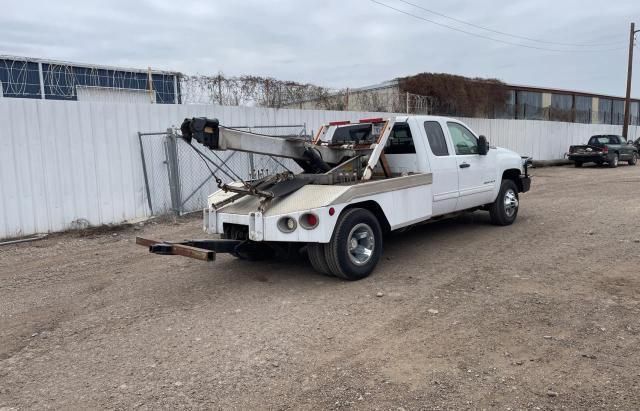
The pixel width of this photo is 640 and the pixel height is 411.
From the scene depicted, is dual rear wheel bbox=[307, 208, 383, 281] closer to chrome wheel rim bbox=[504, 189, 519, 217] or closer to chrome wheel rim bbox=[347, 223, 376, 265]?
chrome wheel rim bbox=[347, 223, 376, 265]

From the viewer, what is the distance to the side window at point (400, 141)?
7043 millimetres

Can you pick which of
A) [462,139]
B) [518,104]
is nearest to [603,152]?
[518,104]

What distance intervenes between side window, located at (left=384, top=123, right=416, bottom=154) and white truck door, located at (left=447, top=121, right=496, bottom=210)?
97 centimetres

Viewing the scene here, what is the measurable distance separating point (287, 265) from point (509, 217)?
15.2 ft

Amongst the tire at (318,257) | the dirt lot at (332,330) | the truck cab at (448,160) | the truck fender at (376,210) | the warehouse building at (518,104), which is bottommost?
the dirt lot at (332,330)

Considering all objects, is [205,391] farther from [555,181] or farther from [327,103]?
[555,181]

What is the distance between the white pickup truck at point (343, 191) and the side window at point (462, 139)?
0.06 ft

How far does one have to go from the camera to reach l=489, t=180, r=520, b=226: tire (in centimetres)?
880

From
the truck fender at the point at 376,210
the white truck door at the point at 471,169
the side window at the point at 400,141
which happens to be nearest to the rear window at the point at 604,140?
the white truck door at the point at 471,169

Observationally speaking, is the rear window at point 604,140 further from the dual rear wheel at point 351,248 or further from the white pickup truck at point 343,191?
the dual rear wheel at point 351,248

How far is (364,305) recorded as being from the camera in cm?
505

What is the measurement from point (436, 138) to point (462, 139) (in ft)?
2.56

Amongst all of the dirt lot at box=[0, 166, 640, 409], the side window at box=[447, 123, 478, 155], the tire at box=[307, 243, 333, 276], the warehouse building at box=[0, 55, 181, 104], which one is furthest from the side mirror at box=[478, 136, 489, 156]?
the warehouse building at box=[0, 55, 181, 104]

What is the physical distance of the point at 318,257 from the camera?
18.8ft
